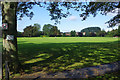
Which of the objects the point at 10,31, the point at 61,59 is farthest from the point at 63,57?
the point at 10,31

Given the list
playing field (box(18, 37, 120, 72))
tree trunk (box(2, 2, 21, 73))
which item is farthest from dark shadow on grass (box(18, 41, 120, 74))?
tree trunk (box(2, 2, 21, 73))

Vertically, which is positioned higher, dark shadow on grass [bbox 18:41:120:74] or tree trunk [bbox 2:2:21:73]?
tree trunk [bbox 2:2:21:73]

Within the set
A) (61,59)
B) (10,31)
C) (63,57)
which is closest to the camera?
(10,31)

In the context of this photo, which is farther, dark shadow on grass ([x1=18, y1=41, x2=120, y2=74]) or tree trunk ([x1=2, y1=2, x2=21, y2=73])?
dark shadow on grass ([x1=18, y1=41, x2=120, y2=74])

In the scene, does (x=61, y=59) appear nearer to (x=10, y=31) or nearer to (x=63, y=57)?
(x=63, y=57)

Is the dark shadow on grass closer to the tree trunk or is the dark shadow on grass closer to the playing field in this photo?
the playing field

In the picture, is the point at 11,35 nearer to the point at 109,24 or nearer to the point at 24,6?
the point at 24,6

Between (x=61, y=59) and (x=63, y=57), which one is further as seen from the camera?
(x=63, y=57)

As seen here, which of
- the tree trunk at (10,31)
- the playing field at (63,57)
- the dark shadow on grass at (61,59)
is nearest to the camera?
the tree trunk at (10,31)

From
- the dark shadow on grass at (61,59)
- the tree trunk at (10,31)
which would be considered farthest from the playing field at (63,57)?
the tree trunk at (10,31)

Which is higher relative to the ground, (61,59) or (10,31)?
(10,31)

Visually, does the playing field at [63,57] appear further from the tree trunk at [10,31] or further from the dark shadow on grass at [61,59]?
the tree trunk at [10,31]

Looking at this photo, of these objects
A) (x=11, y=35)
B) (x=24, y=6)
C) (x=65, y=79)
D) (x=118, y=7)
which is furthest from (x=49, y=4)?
(x=118, y=7)

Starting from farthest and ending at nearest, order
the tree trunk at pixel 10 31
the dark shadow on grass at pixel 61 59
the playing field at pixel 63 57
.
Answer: the playing field at pixel 63 57
the dark shadow on grass at pixel 61 59
the tree trunk at pixel 10 31
